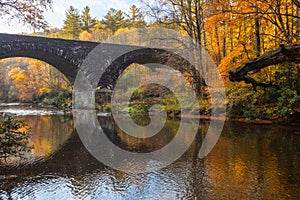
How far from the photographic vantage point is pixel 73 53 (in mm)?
19781

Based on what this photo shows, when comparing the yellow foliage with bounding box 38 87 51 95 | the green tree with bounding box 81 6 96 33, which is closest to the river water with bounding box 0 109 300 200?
the yellow foliage with bounding box 38 87 51 95

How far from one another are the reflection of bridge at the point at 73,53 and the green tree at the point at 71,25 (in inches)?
747

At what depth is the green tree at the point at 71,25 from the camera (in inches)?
1630

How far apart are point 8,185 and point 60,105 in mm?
24959

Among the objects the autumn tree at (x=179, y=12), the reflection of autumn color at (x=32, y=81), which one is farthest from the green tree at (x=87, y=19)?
the autumn tree at (x=179, y=12)

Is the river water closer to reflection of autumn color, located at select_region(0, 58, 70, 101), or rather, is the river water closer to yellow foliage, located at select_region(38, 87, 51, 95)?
yellow foliage, located at select_region(38, 87, 51, 95)

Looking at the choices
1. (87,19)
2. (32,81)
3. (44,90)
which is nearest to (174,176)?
(44,90)

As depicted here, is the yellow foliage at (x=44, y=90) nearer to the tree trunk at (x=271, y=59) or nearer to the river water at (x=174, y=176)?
the river water at (x=174, y=176)

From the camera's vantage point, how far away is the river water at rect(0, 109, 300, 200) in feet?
12.2

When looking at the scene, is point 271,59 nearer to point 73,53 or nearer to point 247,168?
point 247,168

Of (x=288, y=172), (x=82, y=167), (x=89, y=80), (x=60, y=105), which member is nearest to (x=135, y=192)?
(x=82, y=167)

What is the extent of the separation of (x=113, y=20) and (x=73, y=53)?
75.4 ft

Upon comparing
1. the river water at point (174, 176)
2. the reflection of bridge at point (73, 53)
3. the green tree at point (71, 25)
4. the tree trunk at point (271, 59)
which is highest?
the green tree at point (71, 25)

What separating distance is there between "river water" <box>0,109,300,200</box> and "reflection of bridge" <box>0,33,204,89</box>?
380 inches
